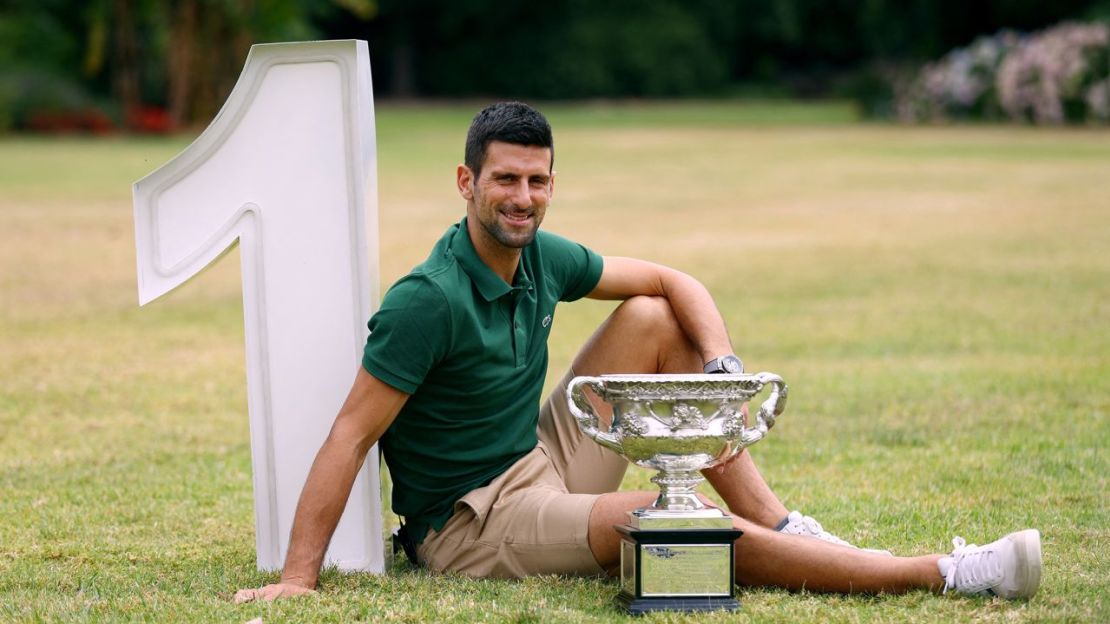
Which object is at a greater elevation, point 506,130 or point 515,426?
point 506,130

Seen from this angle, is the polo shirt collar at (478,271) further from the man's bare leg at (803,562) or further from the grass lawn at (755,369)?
the grass lawn at (755,369)

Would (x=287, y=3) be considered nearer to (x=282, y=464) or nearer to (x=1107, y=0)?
(x=1107, y=0)

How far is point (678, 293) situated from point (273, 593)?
1.46 metres

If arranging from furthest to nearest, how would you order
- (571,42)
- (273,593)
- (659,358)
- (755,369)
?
(571,42), (755,369), (659,358), (273,593)

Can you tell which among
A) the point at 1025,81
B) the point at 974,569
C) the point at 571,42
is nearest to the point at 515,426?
the point at 974,569

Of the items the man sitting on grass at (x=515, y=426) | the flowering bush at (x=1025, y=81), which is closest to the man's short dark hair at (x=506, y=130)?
the man sitting on grass at (x=515, y=426)

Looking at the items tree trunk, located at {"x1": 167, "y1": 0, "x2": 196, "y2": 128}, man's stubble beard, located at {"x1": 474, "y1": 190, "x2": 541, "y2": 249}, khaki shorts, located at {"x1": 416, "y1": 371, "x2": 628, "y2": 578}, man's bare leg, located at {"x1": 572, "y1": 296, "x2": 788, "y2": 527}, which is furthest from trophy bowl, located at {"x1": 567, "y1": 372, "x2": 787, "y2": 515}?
tree trunk, located at {"x1": 167, "y1": 0, "x2": 196, "y2": 128}

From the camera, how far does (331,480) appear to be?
165 inches

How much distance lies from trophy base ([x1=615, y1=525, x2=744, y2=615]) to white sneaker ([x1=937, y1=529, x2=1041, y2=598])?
582mm

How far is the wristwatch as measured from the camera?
4473 mm

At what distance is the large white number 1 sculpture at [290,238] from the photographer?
180 inches

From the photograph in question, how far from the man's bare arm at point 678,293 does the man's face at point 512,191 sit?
57cm

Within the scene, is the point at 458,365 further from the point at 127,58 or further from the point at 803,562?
the point at 127,58

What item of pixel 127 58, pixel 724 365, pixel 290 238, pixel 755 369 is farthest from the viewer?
pixel 127 58
